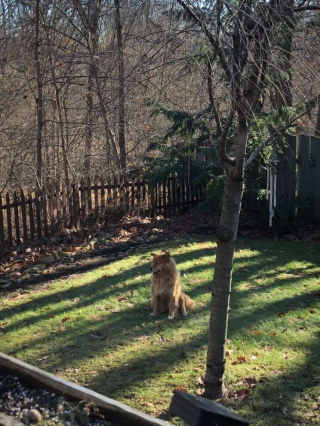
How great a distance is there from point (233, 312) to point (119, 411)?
318 centimetres

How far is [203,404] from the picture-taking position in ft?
11.2

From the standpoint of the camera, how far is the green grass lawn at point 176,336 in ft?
15.8

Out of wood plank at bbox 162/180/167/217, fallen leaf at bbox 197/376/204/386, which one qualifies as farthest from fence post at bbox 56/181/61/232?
fallen leaf at bbox 197/376/204/386

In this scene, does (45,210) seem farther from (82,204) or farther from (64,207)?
(82,204)

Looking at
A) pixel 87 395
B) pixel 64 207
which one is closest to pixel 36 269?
pixel 64 207

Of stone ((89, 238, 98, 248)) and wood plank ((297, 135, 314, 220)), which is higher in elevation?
wood plank ((297, 135, 314, 220))

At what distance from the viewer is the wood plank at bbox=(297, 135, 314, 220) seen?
1155cm

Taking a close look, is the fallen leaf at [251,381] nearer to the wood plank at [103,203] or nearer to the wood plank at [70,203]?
the wood plank at [70,203]

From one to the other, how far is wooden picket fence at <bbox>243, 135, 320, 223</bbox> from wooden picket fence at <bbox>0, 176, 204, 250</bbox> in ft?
7.41

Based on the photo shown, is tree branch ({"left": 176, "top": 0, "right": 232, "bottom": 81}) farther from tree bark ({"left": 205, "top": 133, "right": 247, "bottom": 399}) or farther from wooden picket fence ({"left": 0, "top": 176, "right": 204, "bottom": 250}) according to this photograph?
wooden picket fence ({"left": 0, "top": 176, "right": 204, "bottom": 250})

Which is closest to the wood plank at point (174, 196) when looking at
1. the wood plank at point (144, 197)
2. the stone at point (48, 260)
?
the wood plank at point (144, 197)

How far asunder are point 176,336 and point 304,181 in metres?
7.11

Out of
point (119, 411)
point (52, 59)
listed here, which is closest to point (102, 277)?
point (119, 411)

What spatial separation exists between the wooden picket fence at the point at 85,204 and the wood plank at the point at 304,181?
3.13 m
